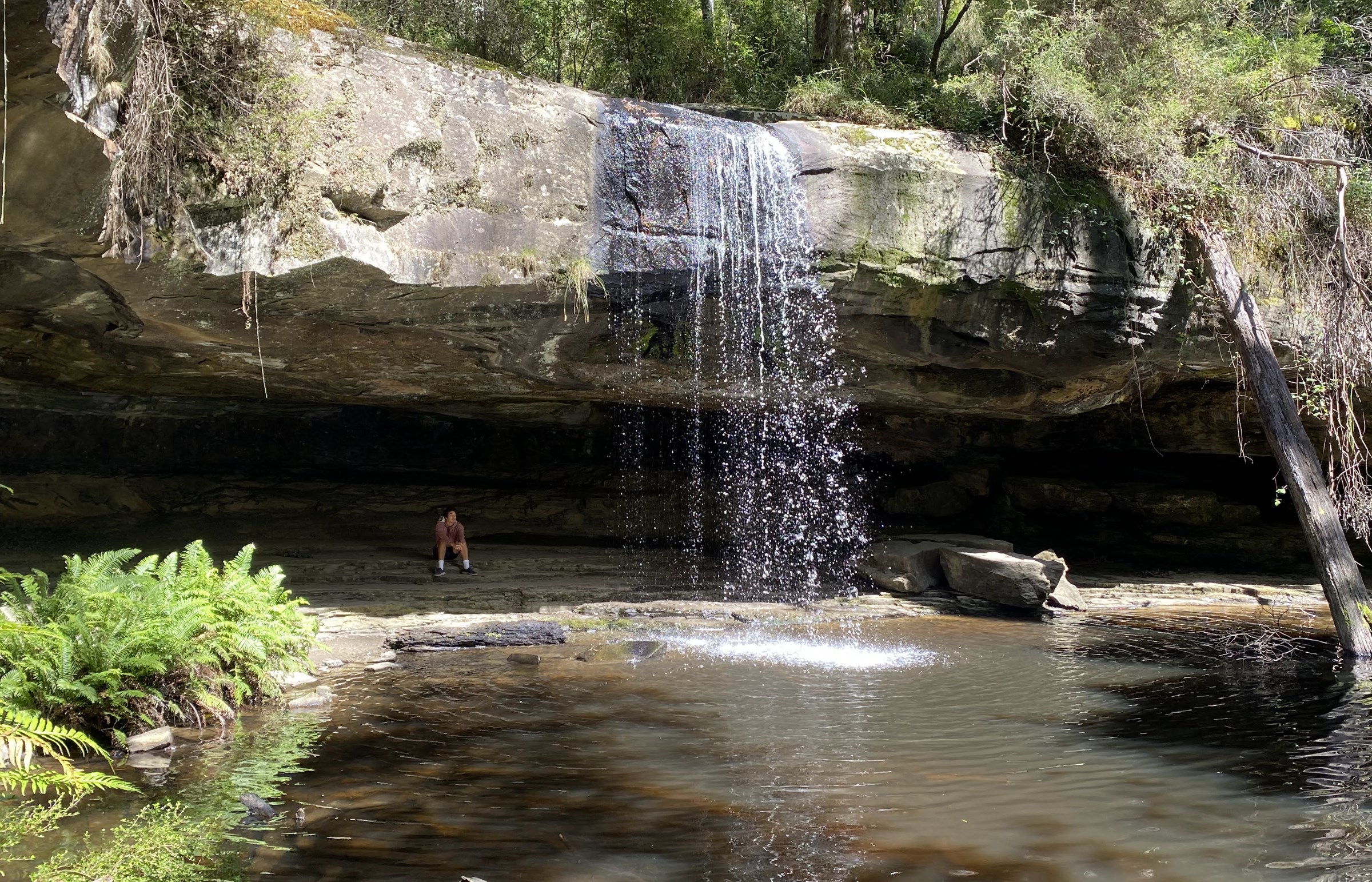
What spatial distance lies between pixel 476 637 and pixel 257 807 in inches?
185

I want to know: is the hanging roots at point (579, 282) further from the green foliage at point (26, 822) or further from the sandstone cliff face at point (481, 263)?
the green foliage at point (26, 822)

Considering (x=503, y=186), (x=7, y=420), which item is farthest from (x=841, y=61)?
(x=7, y=420)

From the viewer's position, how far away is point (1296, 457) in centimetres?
896

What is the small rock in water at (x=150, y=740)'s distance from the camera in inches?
213

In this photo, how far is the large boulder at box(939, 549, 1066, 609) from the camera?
11.3 m

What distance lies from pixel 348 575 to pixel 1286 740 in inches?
397

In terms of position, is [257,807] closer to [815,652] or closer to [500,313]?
[500,313]

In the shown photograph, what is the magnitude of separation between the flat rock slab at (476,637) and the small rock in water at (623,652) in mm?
679

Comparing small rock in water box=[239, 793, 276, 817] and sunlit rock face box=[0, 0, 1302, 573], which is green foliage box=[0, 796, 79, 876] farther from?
sunlit rock face box=[0, 0, 1302, 573]

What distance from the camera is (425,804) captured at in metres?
4.65

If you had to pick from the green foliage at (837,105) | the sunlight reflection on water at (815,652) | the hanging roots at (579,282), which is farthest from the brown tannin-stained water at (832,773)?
the green foliage at (837,105)

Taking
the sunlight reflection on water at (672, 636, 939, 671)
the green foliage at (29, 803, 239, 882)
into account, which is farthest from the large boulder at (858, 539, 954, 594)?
the green foliage at (29, 803, 239, 882)

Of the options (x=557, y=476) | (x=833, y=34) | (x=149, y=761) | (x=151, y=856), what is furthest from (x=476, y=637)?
(x=833, y=34)

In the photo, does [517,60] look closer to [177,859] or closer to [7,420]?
[7,420]
